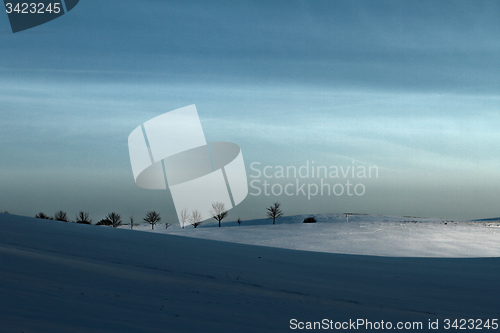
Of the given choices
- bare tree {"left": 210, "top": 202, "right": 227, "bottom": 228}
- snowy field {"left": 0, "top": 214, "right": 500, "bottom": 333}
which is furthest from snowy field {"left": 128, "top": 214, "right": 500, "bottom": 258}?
bare tree {"left": 210, "top": 202, "right": 227, "bottom": 228}

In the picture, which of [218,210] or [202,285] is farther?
[218,210]

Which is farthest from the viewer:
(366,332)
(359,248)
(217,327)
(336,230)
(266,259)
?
(336,230)

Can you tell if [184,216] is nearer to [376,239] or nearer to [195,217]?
[195,217]

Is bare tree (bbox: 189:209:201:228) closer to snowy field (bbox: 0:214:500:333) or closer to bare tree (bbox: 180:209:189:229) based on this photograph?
bare tree (bbox: 180:209:189:229)

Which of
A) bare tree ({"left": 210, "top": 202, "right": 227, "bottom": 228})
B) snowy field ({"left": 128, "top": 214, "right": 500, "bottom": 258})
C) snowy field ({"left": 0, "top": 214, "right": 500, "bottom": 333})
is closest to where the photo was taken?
snowy field ({"left": 0, "top": 214, "right": 500, "bottom": 333})

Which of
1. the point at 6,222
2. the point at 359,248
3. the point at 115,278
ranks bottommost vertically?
the point at 359,248

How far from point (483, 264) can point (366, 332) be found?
12.4 meters

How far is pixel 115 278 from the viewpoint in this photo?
8.66 m

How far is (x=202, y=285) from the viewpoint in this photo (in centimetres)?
904

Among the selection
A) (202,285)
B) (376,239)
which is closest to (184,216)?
(376,239)

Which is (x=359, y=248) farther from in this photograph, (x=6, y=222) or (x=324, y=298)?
(x=6, y=222)

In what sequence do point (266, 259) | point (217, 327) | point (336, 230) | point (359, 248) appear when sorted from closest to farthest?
point (217, 327) < point (266, 259) < point (359, 248) < point (336, 230)

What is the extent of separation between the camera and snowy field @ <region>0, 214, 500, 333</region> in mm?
6328

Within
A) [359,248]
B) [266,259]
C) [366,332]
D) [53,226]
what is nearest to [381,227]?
[359,248]
